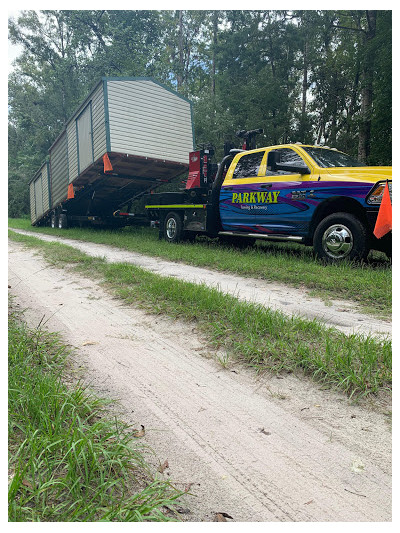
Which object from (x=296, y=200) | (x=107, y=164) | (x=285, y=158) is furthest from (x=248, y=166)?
(x=107, y=164)

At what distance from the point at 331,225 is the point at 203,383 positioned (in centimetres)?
470

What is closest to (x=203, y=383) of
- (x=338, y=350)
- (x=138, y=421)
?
(x=138, y=421)

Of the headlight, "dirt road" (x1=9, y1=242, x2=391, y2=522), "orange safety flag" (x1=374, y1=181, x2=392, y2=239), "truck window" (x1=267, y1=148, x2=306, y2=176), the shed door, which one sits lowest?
"dirt road" (x1=9, y1=242, x2=391, y2=522)

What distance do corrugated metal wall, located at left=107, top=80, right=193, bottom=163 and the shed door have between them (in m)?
1.50

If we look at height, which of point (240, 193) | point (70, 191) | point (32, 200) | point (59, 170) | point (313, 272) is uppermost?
point (59, 170)

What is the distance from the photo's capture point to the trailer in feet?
36.0

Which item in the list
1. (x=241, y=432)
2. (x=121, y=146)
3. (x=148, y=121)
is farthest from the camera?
(x=148, y=121)

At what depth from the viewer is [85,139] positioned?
41.1 ft

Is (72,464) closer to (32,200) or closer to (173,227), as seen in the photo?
(173,227)

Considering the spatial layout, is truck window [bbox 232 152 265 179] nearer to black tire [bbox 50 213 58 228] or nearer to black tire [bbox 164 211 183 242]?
black tire [bbox 164 211 183 242]

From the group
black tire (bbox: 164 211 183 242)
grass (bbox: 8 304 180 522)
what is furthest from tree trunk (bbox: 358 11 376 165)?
Answer: grass (bbox: 8 304 180 522)

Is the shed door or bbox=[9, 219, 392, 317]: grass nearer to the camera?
bbox=[9, 219, 392, 317]: grass

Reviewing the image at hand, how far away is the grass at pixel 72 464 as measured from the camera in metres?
1.41

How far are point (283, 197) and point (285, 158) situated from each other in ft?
2.72
